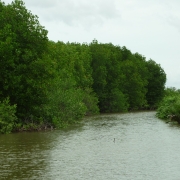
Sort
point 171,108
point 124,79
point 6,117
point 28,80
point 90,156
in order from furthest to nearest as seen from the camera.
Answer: point 124,79 → point 171,108 → point 28,80 → point 6,117 → point 90,156

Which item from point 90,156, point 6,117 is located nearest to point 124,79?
point 6,117

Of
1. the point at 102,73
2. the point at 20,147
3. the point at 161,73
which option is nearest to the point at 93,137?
the point at 20,147

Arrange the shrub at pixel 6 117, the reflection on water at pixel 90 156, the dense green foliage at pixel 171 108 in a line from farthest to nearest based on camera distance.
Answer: the dense green foliage at pixel 171 108 < the shrub at pixel 6 117 < the reflection on water at pixel 90 156

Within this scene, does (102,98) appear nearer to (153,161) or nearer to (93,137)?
(93,137)

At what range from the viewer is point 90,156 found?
26500 millimetres

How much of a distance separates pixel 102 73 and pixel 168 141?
58.6 metres

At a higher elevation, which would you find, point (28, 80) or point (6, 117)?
point (28, 80)

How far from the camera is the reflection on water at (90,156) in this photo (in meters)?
21.0

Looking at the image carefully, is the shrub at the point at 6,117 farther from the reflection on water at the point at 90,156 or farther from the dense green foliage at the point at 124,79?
the dense green foliage at the point at 124,79

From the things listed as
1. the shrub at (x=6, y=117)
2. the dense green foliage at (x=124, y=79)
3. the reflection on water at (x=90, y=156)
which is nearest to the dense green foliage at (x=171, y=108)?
the reflection on water at (x=90, y=156)

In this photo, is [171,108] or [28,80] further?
[171,108]

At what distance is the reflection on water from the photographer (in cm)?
2102

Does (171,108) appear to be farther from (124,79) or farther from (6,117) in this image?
(124,79)

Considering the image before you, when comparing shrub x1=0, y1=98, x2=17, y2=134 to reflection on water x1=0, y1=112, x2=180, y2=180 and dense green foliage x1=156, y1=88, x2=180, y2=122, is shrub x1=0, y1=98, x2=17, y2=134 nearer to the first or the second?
reflection on water x1=0, y1=112, x2=180, y2=180
